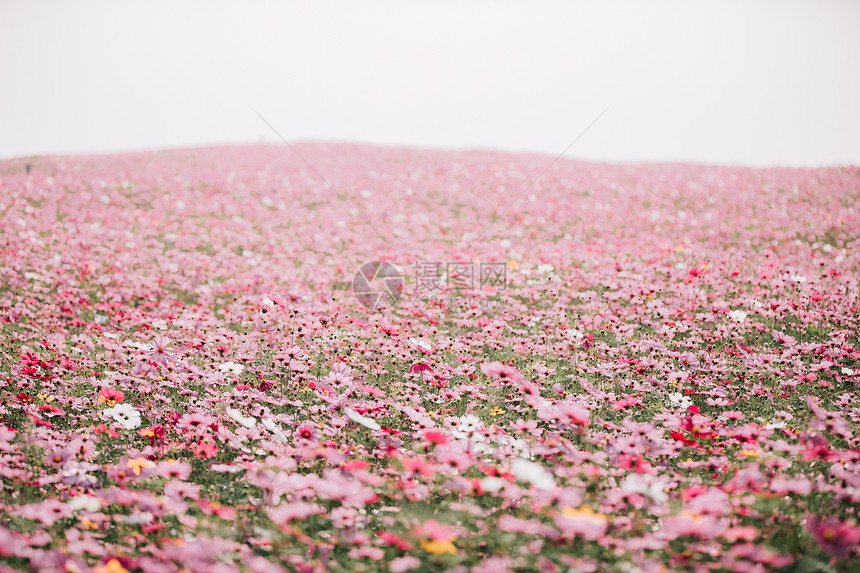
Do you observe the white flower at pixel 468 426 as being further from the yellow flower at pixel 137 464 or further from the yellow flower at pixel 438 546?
the yellow flower at pixel 137 464

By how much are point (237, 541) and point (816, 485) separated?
3.22 m

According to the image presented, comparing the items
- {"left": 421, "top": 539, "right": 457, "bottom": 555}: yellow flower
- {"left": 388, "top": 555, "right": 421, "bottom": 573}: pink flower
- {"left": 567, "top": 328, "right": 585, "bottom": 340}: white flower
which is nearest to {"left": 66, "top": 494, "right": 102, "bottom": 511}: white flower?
{"left": 388, "top": 555, "right": 421, "bottom": 573}: pink flower

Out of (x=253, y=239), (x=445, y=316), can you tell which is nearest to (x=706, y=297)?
(x=445, y=316)

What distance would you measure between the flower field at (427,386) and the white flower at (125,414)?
2 cm

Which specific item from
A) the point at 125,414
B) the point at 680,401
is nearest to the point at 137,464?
the point at 125,414

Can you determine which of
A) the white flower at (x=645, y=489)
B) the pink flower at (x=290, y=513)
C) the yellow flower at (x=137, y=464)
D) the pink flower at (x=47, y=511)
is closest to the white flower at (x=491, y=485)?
the white flower at (x=645, y=489)

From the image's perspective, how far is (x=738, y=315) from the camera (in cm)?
614

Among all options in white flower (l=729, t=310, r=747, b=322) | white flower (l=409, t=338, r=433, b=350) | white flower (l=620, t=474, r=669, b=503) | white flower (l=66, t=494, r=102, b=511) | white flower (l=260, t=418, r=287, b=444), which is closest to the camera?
white flower (l=620, t=474, r=669, b=503)

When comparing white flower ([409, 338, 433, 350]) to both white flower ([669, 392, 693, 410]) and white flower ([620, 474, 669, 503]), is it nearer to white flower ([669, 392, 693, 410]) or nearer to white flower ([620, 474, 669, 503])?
white flower ([669, 392, 693, 410])

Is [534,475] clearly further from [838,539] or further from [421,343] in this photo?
[421,343]

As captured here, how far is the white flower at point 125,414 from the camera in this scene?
12.7 feet

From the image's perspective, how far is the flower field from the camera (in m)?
2.69

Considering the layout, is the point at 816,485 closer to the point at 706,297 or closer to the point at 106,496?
the point at 106,496

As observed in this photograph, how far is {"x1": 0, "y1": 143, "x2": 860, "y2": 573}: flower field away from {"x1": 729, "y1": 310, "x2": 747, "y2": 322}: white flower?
0.03 m
